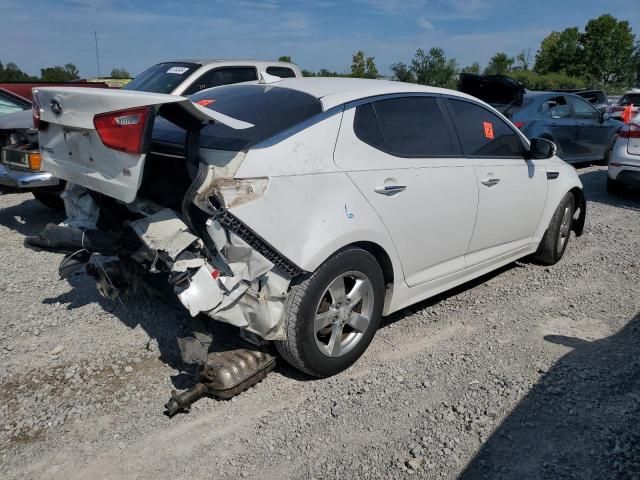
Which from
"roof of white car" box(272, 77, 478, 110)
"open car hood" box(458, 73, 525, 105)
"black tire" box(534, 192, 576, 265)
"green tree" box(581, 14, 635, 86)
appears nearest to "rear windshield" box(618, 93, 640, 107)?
"open car hood" box(458, 73, 525, 105)

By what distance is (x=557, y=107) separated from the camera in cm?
995

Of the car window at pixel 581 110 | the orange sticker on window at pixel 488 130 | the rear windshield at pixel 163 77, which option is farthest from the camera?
the car window at pixel 581 110

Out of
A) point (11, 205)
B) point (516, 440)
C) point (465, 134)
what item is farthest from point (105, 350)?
point (11, 205)

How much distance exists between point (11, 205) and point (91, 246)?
5.39 meters

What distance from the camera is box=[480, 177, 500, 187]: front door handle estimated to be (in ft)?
13.3

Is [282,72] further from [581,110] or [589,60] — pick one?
[589,60]

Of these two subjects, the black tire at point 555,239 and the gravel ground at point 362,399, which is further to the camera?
the black tire at point 555,239

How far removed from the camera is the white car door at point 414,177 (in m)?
3.24

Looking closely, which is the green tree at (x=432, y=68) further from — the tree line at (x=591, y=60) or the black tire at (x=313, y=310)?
the black tire at (x=313, y=310)

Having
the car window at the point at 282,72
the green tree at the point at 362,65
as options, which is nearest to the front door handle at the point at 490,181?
the car window at the point at 282,72

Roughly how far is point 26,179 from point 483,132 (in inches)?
190

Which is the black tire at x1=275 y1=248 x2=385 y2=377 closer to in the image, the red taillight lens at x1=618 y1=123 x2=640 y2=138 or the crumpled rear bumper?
the crumpled rear bumper

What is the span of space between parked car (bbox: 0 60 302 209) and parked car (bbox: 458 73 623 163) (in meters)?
3.90

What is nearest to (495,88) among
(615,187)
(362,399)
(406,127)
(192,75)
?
(615,187)
